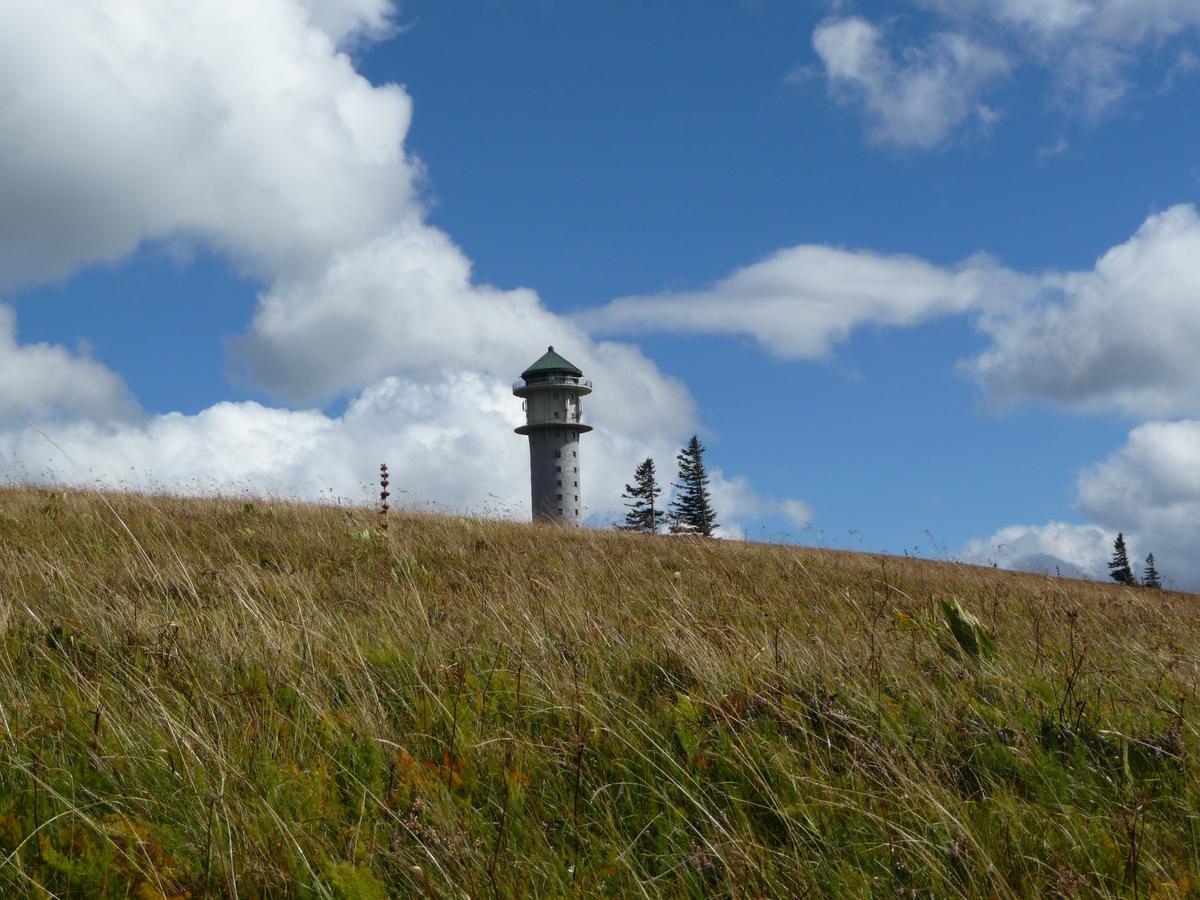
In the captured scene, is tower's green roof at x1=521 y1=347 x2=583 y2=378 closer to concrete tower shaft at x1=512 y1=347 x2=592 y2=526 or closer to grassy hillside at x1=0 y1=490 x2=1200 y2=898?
concrete tower shaft at x1=512 y1=347 x2=592 y2=526

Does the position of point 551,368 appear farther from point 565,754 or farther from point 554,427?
point 565,754

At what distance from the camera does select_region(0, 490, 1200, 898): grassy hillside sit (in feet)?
8.11

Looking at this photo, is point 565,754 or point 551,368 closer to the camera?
point 565,754

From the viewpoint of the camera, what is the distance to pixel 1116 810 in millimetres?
3014

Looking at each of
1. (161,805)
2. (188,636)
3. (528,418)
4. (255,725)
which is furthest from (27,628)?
(528,418)

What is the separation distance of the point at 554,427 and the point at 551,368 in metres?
4.12

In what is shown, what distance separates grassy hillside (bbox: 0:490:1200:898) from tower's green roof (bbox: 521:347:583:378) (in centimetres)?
5455

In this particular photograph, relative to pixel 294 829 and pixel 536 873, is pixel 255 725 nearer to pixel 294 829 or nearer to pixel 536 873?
pixel 294 829

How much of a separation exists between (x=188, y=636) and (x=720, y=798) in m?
2.88

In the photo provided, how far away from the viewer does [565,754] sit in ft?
10.4

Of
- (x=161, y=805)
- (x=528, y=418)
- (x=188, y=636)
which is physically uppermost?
(x=528, y=418)

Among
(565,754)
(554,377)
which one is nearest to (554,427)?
(554,377)

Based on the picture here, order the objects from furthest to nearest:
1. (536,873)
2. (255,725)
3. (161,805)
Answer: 1. (255,725)
2. (161,805)
3. (536,873)

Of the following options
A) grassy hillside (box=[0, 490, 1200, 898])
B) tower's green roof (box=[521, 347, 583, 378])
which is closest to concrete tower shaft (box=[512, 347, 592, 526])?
tower's green roof (box=[521, 347, 583, 378])
